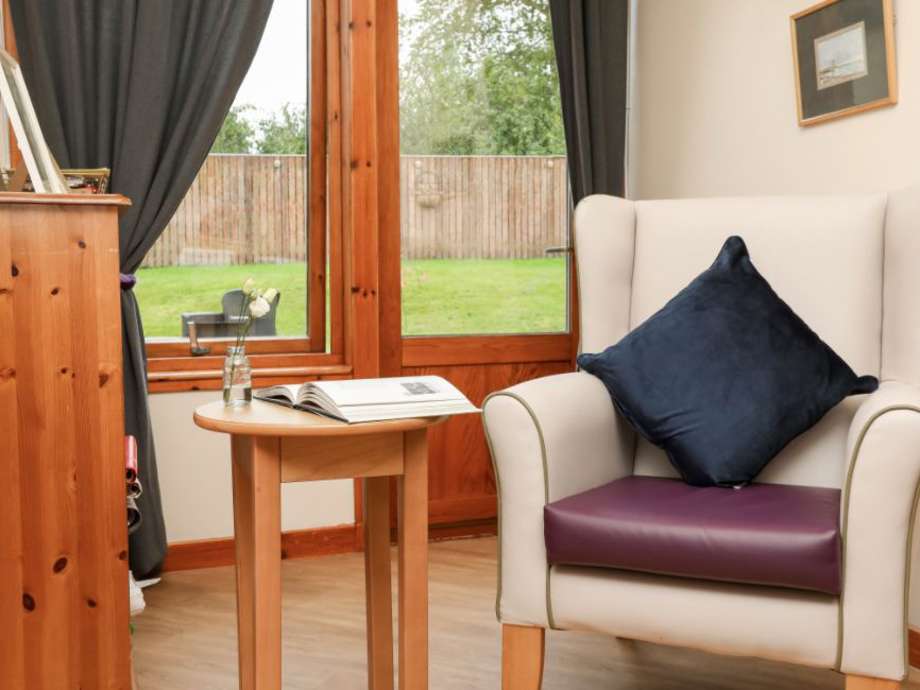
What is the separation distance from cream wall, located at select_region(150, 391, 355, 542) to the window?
7.9 inches

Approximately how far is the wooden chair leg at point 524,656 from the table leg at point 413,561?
0.17 m

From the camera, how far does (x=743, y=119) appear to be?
2951mm

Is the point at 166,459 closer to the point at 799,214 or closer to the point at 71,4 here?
the point at 71,4

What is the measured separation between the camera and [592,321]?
2348 millimetres

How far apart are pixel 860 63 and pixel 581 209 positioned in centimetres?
79

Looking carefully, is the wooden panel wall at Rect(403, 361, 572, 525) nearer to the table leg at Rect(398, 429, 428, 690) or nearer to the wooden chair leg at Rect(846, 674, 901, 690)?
the table leg at Rect(398, 429, 428, 690)

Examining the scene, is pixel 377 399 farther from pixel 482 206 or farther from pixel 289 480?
pixel 482 206

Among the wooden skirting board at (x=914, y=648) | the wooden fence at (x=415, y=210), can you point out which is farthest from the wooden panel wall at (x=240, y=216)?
the wooden skirting board at (x=914, y=648)

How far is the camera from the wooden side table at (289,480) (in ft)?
5.44

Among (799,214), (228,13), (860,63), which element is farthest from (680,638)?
(228,13)

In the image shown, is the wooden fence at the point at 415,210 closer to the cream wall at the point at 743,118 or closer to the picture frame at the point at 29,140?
the cream wall at the point at 743,118

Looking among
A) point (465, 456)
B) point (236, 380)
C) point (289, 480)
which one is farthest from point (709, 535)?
point (465, 456)

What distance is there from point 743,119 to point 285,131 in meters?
1.41

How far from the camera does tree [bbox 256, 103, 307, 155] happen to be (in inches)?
124
